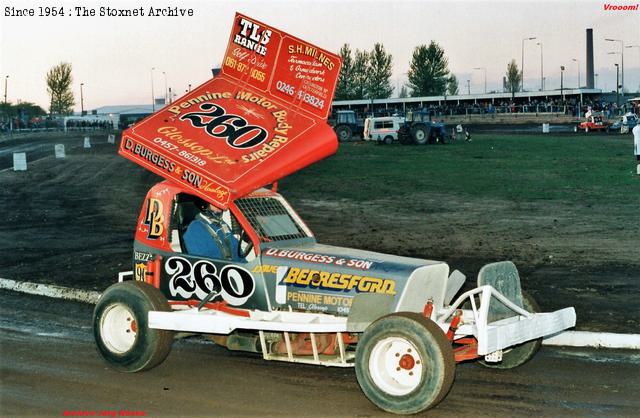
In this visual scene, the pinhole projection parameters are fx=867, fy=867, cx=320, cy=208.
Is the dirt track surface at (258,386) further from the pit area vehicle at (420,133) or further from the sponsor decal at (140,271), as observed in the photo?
the pit area vehicle at (420,133)

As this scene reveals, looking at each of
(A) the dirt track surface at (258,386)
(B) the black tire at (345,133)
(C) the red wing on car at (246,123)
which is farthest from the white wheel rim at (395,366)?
(B) the black tire at (345,133)

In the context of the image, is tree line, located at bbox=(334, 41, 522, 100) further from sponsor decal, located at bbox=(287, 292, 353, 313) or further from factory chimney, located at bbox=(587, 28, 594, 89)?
sponsor decal, located at bbox=(287, 292, 353, 313)

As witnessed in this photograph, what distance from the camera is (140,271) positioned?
894cm

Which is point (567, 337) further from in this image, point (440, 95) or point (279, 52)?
point (440, 95)

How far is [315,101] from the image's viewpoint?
8898 mm

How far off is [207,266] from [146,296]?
643 millimetres

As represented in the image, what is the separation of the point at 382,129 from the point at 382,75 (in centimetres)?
7926

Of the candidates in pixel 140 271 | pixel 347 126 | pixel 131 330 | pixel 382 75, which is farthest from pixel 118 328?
pixel 382 75

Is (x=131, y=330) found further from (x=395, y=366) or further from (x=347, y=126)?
(x=347, y=126)

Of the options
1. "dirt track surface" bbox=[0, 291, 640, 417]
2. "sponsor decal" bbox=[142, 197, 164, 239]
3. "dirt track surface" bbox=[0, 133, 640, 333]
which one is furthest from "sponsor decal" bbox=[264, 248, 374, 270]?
"dirt track surface" bbox=[0, 133, 640, 333]

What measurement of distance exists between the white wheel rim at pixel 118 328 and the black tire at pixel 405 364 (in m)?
2.60

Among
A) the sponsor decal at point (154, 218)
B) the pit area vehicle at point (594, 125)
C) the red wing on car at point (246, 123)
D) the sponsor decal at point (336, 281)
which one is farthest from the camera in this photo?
the pit area vehicle at point (594, 125)

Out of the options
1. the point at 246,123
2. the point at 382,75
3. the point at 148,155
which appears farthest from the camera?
the point at 382,75

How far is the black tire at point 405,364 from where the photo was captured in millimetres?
6637
